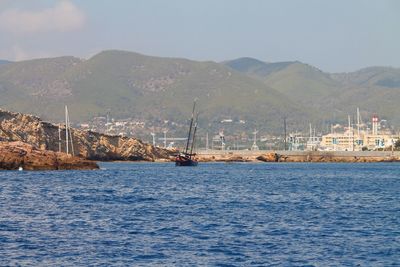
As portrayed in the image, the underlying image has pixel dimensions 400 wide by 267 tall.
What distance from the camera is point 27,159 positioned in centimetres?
13625

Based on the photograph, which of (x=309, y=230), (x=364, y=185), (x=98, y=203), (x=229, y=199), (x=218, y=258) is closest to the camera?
(x=218, y=258)

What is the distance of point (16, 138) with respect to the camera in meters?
192

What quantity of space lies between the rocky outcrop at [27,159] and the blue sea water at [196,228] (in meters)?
43.1

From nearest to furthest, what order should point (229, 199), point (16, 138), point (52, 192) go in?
point (229, 199)
point (52, 192)
point (16, 138)

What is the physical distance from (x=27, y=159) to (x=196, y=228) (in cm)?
8452

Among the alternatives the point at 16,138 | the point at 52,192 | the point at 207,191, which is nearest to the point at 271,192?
the point at 207,191

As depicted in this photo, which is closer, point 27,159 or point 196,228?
point 196,228

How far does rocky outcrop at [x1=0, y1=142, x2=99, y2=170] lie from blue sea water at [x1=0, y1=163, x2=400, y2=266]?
43.1 meters

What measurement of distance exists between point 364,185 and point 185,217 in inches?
1974

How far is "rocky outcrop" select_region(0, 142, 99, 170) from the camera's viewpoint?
133500 millimetres

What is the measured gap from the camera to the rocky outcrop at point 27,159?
133500mm

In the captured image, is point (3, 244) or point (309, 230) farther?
point (309, 230)

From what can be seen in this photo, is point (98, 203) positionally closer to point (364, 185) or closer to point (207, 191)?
point (207, 191)

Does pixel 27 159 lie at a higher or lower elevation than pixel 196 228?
higher
